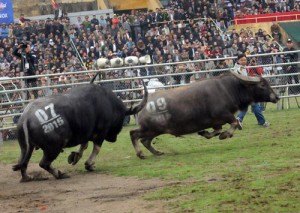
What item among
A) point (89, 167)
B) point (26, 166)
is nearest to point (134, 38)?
point (89, 167)

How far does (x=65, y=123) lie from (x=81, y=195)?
2.16 meters

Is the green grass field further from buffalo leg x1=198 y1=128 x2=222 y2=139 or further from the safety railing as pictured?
the safety railing

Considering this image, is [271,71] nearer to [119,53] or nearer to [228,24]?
[119,53]

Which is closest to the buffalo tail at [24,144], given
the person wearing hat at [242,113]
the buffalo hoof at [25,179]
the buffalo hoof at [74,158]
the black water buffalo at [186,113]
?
the buffalo hoof at [25,179]

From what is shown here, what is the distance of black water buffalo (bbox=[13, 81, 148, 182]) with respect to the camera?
15328 millimetres

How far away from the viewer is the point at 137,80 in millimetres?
25812

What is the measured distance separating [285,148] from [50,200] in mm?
5311

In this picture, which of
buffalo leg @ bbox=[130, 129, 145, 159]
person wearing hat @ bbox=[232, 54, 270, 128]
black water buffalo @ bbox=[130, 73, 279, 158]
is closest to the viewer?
buffalo leg @ bbox=[130, 129, 145, 159]

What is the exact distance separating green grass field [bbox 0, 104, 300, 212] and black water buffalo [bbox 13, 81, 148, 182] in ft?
2.66

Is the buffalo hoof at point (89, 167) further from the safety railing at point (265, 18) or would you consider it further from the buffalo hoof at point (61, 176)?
the safety railing at point (265, 18)

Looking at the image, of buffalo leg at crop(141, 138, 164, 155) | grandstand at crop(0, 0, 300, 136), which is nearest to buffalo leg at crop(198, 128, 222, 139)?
buffalo leg at crop(141, 138, 164, 155)

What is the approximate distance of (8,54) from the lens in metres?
35.7

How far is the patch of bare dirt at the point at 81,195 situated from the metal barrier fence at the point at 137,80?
779 centimetres

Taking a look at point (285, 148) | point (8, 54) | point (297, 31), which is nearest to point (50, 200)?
point (285, 148)
